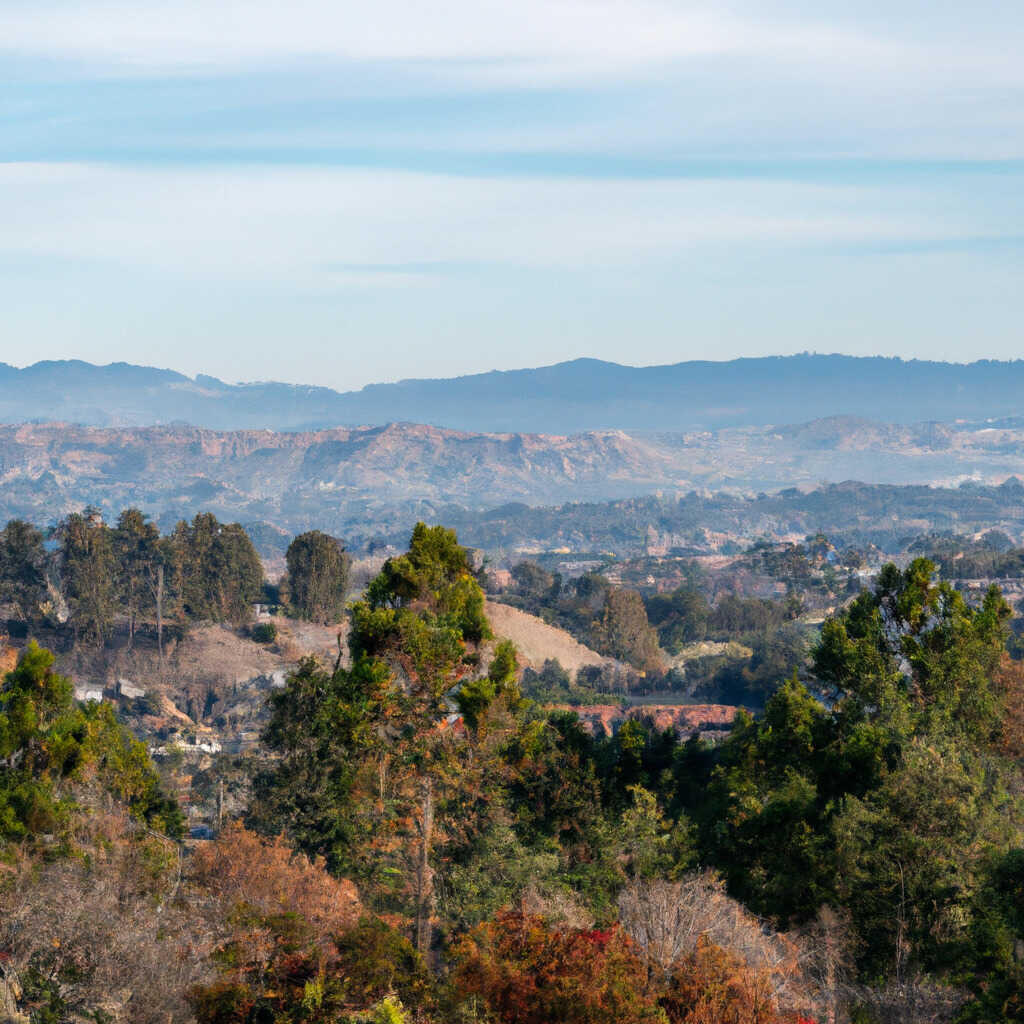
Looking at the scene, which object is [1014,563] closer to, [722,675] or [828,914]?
[722,675]

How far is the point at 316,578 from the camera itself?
83.1 meters

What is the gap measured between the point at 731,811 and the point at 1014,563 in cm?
9991

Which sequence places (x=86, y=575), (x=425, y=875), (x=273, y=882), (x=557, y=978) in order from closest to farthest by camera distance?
(x=557, y=978) → (x=425, y=875) → (x=273, y=882) → (x=86, y=575)

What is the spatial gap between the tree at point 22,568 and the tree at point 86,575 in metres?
1.47

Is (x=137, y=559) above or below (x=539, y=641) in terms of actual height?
above

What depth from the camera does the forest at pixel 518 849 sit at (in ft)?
54.5

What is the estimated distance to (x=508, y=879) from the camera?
81.3ft

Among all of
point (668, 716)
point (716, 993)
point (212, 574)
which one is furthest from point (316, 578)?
point (716, 993)

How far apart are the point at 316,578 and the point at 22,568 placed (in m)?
17.8

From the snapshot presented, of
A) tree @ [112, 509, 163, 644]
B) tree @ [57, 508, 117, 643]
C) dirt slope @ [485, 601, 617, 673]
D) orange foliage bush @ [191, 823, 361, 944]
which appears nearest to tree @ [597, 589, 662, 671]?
dirt slope @ [485, 601, 617, 673]

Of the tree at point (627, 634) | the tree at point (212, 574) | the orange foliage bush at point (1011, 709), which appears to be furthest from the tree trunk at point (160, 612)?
the orange foliage bush at point (1011, 709)

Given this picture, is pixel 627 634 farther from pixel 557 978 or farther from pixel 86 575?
pixel 557 978

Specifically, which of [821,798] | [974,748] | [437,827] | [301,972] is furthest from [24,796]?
[974,748]

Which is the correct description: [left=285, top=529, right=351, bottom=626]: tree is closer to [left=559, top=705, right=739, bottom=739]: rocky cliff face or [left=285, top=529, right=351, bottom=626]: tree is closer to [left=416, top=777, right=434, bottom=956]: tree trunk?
[left=559, top=705, right=739, bottom=739]: rocky cliff face
